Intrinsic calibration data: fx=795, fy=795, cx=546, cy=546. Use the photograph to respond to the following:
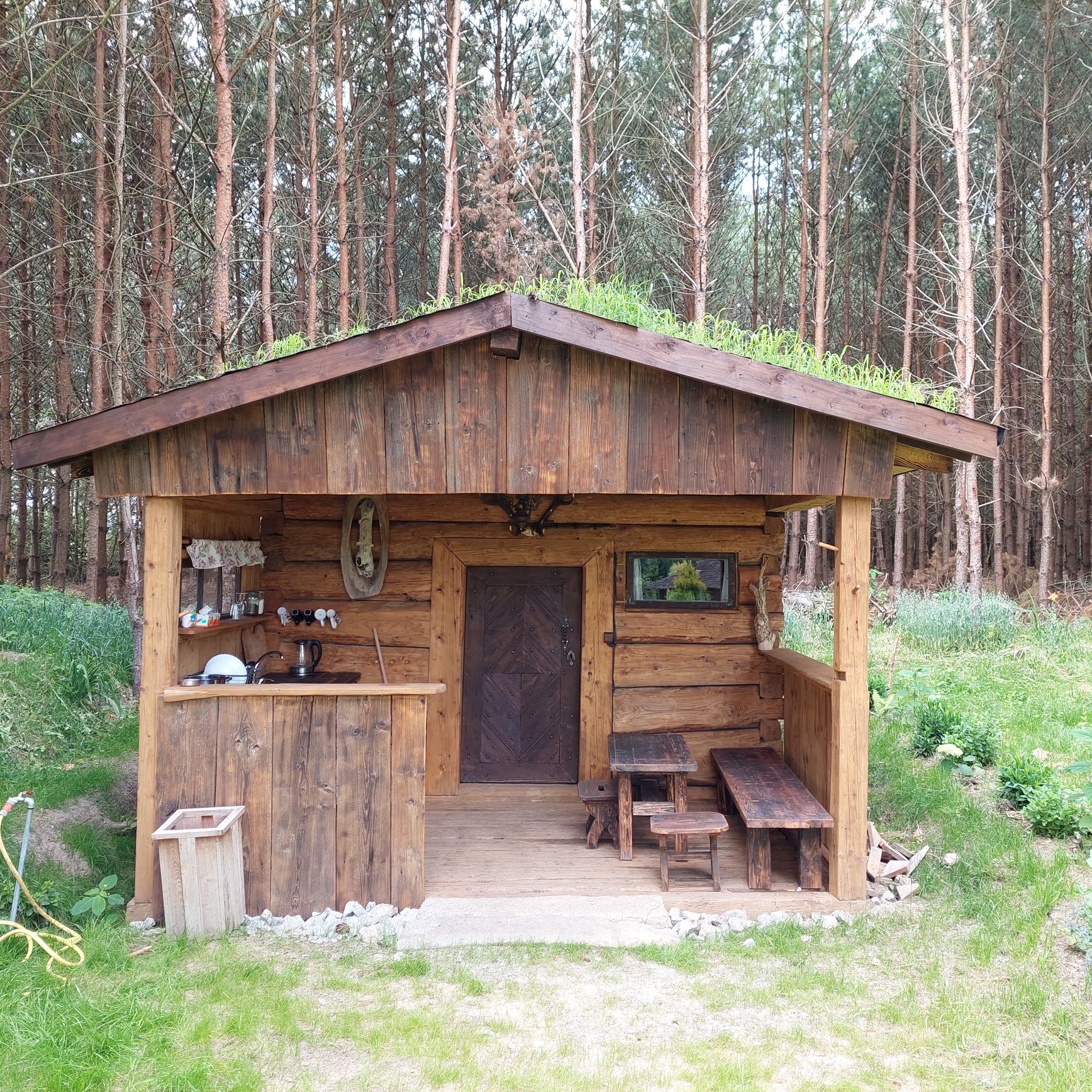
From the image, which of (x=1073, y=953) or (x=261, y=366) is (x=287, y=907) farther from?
(x=1073, y=953)

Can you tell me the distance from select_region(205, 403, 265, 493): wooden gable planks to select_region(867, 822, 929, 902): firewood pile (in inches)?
167

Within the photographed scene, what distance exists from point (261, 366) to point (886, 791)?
5.52 metres

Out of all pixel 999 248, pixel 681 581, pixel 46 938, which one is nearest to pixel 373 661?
pixel 681 581

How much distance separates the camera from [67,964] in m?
3.70

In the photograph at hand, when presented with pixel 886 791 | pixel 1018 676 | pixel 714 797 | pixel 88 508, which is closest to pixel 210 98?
pixel 88 508

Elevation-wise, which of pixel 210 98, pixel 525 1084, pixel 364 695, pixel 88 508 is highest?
pixel 210 98

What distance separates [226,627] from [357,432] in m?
2.03

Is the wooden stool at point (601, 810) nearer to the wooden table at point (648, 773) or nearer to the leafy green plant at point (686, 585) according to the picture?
the wooden table at point (648, 773)

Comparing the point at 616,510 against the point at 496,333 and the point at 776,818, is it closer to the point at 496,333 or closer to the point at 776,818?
the point at 496,333

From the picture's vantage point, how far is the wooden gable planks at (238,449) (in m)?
4.31

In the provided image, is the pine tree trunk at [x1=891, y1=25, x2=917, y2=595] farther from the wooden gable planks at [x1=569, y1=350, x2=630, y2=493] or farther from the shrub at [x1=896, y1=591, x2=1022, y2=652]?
the wooden gable planks at [x1=569, y1=350, x2=630, y2=493]

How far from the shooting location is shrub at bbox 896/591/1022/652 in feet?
37.0

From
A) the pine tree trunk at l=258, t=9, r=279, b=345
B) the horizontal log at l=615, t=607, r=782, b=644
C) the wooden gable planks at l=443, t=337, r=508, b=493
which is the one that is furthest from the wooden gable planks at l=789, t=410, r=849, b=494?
the pine tree trunk at l=258, t=9, r=279, b=345

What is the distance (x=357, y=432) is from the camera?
429 cm
